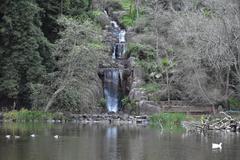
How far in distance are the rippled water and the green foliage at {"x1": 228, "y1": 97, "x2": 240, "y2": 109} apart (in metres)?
19.4

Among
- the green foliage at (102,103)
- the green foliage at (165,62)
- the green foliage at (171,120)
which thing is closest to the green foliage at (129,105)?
the green foliage at (102,103)

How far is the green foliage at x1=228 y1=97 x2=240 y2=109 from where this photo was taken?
59294 millimetres

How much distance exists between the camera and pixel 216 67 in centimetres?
5509

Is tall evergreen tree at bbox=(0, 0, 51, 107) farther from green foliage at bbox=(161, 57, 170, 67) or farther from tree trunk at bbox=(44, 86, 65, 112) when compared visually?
green foliage at bbox=(161, 57, 170, 67)

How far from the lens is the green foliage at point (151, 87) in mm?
61375

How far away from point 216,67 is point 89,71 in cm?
1263

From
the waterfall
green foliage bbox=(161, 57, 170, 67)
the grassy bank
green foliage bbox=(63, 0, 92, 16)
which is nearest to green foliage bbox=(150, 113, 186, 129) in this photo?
the grassy bank

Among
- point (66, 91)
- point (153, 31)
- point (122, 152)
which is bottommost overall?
point (122, 152)

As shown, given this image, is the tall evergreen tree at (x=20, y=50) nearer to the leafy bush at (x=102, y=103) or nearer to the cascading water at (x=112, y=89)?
the leafy bush at (x=102, y=103)

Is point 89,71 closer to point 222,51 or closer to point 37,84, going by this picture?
point 37,84

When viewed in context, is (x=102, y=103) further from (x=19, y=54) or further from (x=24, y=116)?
(x=24, y=116)

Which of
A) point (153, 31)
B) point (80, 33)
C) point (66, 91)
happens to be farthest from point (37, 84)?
point (153, 31)

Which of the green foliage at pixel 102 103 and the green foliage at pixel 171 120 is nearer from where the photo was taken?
the green foliage at pixel 171 120

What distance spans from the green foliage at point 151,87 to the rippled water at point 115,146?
21.5 metres
